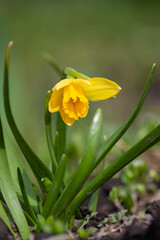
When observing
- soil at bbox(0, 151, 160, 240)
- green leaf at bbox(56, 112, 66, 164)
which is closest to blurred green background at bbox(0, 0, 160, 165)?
green leaf at bbox(56, 112, 66, 164)

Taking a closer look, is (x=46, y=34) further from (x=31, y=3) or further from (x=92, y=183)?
(x=92, y=183)

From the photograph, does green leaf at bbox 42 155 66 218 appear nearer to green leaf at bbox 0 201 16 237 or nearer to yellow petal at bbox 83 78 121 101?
green leaf at bbox 0 201 16 237

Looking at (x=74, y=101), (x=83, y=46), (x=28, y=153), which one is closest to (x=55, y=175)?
(x=28, y=153)

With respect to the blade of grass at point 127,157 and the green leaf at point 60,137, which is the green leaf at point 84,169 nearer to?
the blade of grass at point 127,157

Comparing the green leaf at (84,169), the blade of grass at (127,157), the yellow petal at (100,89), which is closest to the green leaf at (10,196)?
the green leaf at (84,169)

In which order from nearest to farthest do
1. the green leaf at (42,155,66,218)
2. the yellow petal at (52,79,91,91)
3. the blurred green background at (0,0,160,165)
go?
the green leaf at (42,155,66,218) < the yellow petal at (52,79,91,91) < the blurred green background at (0,0,160,165)

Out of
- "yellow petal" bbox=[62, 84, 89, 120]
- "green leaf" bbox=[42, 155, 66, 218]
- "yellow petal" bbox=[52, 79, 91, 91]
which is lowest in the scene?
"green leaf" bbox=[42, 155, 66, 218]

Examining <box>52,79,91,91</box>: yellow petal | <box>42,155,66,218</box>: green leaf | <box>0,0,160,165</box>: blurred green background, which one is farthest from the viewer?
<box>0,0,160,165</box>: blurred green background

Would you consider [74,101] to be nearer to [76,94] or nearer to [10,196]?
[76,94]

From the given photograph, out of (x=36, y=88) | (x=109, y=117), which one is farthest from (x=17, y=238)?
(x=36, y=88)
